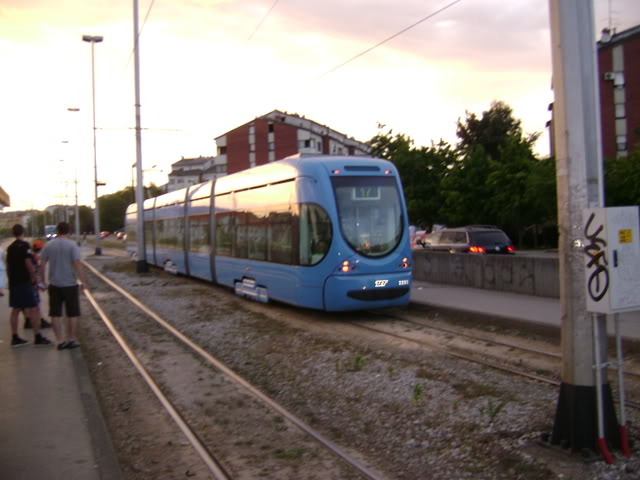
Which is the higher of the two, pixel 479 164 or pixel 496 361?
pixel 479 164

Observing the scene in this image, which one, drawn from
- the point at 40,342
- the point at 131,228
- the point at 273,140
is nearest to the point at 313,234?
the point at 40,342

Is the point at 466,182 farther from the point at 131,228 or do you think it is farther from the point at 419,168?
the point at 131,228

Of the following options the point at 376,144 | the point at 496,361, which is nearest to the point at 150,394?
the point at 496,361

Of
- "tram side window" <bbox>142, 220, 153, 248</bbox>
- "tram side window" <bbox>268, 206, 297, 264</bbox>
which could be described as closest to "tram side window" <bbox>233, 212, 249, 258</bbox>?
"tram side window" <bbox>268, 206, 297, 264</bbox>

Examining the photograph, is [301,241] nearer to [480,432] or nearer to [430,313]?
[430,313]

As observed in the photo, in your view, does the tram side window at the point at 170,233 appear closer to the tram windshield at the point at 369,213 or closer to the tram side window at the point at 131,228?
the tram side window at the point at 131,228

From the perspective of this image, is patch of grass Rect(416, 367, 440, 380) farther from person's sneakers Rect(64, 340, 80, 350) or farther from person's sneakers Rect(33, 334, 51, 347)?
person's sneakers Rect(33, 334, 51, 347)

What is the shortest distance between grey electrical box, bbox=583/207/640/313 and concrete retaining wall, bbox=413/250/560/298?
351 inches

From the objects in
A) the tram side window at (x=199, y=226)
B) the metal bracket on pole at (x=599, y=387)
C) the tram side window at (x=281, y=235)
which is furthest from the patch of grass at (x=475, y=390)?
the tram side window at (x=199, y=226)

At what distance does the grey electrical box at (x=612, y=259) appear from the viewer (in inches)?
185

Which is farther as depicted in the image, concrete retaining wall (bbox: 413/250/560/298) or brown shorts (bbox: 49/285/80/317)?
concrete retaining wall (bbox: 413/250/560/298)

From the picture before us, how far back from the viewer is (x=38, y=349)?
9.44m

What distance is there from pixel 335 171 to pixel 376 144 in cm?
3212

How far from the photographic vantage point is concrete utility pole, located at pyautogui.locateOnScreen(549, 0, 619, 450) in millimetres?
4957
